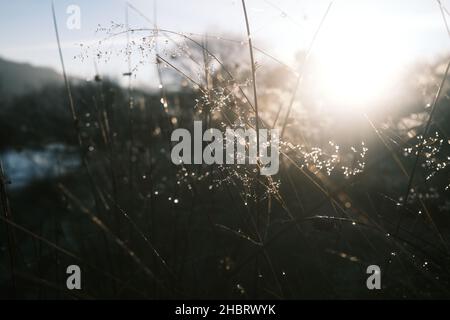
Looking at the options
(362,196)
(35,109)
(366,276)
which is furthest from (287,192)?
(35,109)

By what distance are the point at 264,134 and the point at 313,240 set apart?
27.9 inches

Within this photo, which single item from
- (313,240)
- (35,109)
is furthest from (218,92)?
(35,109)

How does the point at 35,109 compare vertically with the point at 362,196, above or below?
above

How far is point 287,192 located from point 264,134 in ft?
3.43

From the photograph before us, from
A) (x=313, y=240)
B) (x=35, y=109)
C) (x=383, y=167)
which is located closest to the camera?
(x=313, y=240)

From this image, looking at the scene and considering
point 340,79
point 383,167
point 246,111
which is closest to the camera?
point 246,111

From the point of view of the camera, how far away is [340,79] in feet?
6.46

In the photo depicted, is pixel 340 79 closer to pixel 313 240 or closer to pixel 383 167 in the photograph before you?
pixel 313 240

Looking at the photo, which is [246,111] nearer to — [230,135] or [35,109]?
[230,135]
